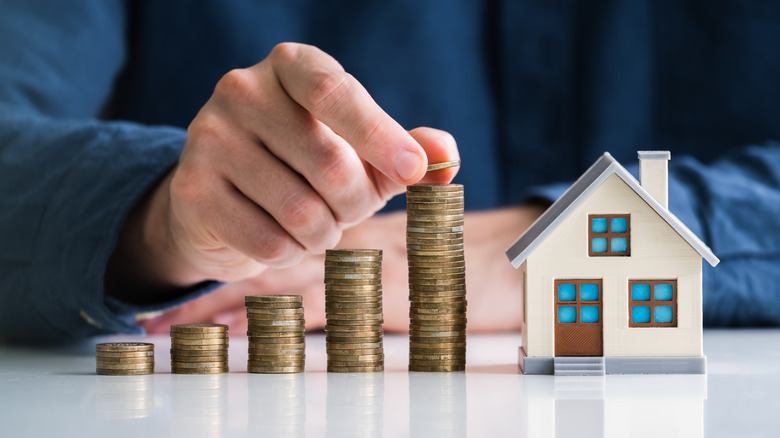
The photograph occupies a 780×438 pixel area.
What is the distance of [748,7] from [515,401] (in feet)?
6.06

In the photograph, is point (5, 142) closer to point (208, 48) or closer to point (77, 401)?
point (208, 48)

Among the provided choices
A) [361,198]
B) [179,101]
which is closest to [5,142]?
[179,101]

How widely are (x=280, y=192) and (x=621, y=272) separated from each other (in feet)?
1.61

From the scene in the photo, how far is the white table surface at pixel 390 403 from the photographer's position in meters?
0.77

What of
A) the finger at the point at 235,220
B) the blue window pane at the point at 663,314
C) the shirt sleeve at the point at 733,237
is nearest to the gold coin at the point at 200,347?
the finger at the point at 235,220

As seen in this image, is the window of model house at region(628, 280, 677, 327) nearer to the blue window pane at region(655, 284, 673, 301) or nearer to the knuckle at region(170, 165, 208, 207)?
the blue window pane at region(655, 284, 673, 301)

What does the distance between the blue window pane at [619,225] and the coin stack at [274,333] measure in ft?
1.47

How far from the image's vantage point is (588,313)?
3.63 ft

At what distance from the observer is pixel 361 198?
3.84ft

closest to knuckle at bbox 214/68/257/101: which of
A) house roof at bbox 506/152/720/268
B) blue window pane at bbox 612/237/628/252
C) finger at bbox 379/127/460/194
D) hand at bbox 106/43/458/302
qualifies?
hand at bbox 106/43/458/302

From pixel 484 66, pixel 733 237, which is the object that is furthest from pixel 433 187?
pixel 484 66

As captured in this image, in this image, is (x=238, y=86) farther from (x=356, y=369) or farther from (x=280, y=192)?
(x=356, y=369)

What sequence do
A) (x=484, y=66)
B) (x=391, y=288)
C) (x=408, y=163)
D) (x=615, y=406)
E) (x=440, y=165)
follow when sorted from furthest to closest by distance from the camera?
1. (x=484, y=66)
2. (x=391, y=288)
3. (x=440, y=165)
4. (x=408, y=163)
5. (x=615, y=406)

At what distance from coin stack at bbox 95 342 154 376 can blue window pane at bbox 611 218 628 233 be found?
2.20ft
